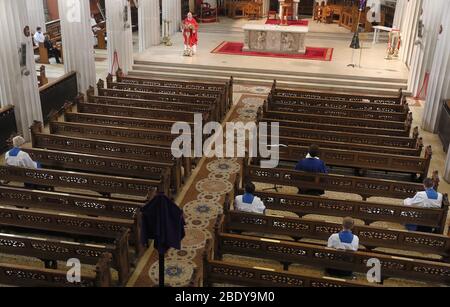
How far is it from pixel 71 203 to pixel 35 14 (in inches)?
540

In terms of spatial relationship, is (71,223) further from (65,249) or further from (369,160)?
(369,160)

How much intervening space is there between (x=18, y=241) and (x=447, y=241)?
5262 millimetres

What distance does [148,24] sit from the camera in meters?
17.3

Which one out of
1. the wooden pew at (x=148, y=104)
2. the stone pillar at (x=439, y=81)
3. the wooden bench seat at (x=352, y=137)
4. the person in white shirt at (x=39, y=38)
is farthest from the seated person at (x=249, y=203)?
the person in white shirt at (x=39, y=38)

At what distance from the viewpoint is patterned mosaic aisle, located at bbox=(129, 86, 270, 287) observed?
20.7ft

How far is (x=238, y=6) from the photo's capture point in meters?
22.7

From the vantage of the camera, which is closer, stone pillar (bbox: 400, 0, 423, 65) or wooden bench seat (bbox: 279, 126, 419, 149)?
wooden bench seat (bbox: 279, 126, 419, 149)

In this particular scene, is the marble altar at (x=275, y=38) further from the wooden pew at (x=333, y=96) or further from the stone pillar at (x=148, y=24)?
the wooden pew at (x=333, y=96)

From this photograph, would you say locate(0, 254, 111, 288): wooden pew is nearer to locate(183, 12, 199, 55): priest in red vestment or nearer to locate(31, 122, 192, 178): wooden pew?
locate(31, 122, 192, 178): wooden pew

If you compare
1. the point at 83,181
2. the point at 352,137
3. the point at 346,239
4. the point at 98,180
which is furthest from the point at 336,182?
the point at 83,181

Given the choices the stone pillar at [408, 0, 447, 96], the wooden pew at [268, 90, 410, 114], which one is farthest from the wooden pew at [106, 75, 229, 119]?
the stone pillar at [408, 0, 447, 96]

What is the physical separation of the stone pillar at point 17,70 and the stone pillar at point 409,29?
11.4 metres

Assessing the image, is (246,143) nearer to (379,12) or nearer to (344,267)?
(344,267)

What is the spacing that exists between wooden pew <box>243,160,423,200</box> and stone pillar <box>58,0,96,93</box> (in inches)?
282
